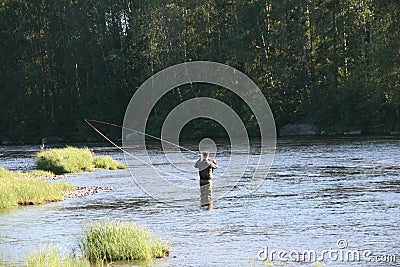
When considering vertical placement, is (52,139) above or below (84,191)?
above

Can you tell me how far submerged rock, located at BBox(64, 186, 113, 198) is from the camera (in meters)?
26.6

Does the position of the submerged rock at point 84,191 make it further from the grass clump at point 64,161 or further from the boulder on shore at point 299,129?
the boulder on shore at point 299,129

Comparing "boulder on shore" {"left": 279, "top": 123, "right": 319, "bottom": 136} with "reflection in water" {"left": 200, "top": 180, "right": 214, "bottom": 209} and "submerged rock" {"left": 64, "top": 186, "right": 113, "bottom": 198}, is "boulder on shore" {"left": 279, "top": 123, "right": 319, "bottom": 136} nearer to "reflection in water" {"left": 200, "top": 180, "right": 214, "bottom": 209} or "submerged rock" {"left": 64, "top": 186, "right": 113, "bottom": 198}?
"submerged rock" {"left": 64, "top": 186, "right": 113, "bottom": 198}

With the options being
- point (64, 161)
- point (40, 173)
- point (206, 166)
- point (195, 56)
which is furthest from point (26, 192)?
point (195, 56)

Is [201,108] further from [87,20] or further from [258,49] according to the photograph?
[87,20]

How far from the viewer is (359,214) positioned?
20.4 metres

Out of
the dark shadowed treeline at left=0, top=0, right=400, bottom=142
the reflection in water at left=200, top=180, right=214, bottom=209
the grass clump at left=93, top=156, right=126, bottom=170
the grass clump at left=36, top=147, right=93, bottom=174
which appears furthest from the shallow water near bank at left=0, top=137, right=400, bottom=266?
the dark shadowed treeline at left=0, top=0, right=400, bottom=142

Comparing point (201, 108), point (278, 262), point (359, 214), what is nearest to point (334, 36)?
point (201, 108)

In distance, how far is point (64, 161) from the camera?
37.2 m

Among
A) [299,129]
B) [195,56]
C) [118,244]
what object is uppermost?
[195,56]

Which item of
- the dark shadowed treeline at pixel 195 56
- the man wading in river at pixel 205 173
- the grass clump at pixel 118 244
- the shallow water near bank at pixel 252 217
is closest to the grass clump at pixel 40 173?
the shallow water near bank at pixel 252 217

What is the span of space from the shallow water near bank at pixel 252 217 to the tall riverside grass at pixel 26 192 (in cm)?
57

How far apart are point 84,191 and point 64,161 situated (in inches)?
390

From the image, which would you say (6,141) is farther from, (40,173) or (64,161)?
(40,173)
